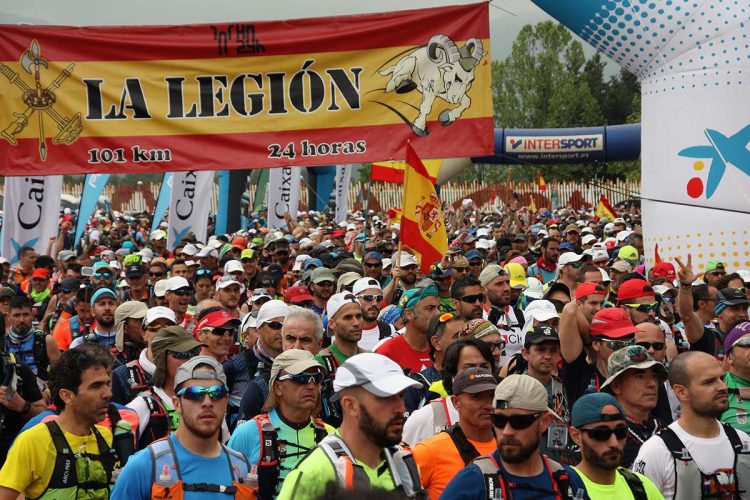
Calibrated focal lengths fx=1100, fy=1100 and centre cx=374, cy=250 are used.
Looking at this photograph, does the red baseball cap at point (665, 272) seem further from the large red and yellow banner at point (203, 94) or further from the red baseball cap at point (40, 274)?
the red baseball cap at point (40, 274)

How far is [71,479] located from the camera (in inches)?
215

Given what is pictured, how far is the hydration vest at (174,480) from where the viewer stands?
16.1 ft

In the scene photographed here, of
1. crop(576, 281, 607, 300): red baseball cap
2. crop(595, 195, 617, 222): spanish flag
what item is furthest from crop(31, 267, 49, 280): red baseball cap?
crop(595, 195, 617, 222): spanish flag

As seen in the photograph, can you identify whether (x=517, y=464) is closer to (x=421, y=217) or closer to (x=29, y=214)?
(x=421, y=217)

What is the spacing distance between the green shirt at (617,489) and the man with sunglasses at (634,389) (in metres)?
0.92

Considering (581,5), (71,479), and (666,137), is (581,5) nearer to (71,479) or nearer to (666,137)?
(666,137)

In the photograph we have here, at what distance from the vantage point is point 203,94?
1130cm

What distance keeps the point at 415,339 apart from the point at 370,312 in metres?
1.36

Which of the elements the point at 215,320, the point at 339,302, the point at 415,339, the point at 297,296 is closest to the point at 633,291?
the point at 415,339

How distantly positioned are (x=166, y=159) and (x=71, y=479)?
6142mm

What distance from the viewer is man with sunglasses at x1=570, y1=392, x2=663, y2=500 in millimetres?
4992

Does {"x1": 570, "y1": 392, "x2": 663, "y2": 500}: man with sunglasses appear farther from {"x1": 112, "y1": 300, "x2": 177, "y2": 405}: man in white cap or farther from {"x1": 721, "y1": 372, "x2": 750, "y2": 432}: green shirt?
{"x1": 112, "y1": 300, "x2": 177, "y2": 405}: man in white cap

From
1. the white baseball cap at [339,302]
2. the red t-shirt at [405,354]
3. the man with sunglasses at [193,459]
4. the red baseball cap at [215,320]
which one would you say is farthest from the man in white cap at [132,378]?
the man with sunglasses at [193,459]

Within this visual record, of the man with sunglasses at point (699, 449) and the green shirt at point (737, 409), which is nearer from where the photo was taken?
the man with sunglasses at point (699, 449)
